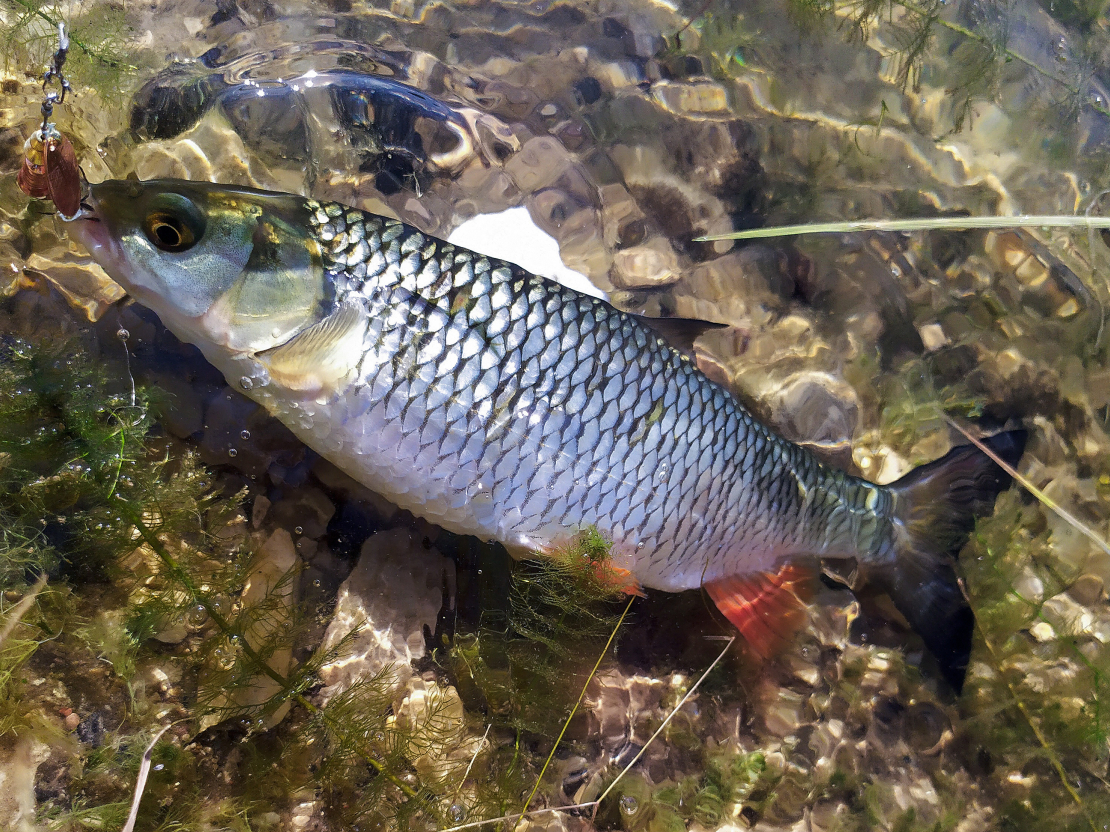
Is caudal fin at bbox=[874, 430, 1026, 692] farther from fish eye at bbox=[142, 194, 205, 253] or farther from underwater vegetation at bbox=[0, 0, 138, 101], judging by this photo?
underwater vegetation at bbox=[0, 0, 138, 101]

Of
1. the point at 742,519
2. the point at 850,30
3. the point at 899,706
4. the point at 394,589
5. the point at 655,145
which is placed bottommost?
the point at 899,706

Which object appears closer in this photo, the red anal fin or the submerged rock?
the submerged rock

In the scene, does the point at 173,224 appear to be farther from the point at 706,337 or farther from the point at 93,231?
the point at 706,337

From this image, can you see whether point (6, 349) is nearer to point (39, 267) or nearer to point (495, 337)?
point (39, 267)

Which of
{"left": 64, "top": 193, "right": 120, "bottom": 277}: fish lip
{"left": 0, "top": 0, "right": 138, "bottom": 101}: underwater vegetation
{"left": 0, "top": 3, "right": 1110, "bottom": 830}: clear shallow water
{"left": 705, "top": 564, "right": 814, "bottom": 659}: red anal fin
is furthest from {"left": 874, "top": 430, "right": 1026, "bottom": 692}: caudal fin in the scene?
{"left": 0, "top": 0, "right": 138, "bottom": 101}: underwater vegetation

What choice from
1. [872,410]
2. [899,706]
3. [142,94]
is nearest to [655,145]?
[872,410]

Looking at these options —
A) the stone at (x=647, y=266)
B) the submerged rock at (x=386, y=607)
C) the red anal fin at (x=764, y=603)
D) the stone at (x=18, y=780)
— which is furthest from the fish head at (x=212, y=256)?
the red anal fin at (x=764, y=603)

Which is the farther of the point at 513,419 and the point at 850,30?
the point at 850,30

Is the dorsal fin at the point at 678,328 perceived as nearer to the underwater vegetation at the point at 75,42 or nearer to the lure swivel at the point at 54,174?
the lure swivel at the point at 54,174
